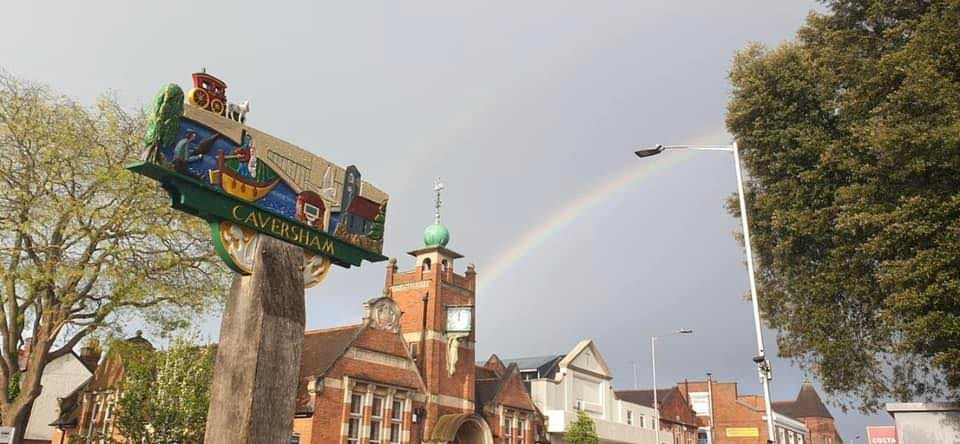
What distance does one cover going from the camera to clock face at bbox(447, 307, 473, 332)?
117 feet

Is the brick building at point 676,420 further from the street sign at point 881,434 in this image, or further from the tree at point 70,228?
the tree at point 70,228

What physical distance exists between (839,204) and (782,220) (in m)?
1.70

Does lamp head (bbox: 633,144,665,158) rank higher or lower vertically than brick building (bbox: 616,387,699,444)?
higher

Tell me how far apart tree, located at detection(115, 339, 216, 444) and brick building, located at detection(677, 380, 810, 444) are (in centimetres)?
5368

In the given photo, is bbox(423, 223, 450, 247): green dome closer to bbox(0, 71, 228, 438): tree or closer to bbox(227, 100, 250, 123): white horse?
bbox(0, 71, 228, 438): tree

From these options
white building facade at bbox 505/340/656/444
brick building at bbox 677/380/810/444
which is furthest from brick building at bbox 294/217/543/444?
brick building at bbox 677/380/810/444

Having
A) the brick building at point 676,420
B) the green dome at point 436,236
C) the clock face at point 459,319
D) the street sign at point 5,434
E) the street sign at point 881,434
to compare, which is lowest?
the street sign at point 5,434

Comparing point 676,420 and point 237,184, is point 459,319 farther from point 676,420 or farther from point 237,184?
point 676,420

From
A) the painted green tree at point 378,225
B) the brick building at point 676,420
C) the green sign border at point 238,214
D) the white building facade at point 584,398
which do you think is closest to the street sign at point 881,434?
the white building facade at point 584,398

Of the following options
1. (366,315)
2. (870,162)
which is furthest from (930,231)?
(366,315)

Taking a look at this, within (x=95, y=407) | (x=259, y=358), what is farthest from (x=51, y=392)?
(x=259, y=358)

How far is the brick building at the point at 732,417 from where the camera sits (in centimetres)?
7150

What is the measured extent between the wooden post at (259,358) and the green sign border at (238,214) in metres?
0.32

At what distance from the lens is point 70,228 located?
79.0 ft
